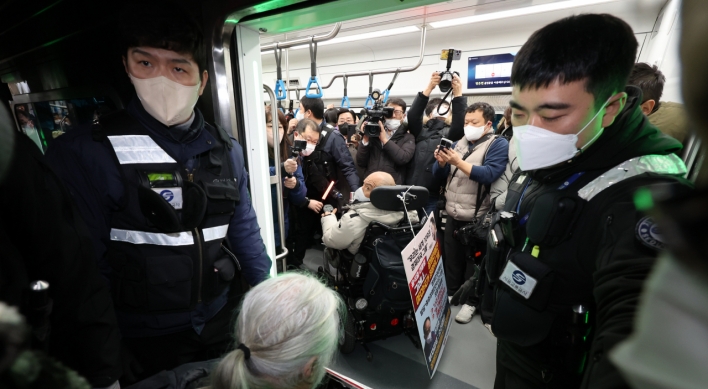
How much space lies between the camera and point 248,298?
98 cm

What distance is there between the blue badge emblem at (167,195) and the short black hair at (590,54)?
1.46m

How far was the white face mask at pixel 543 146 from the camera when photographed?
3.39 ft

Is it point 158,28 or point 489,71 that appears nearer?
point 158,28

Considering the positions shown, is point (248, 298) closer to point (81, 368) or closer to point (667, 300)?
point (81, 368)

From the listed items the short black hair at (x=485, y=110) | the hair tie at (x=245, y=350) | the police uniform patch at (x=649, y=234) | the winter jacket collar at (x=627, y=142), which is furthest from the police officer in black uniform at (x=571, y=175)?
the short black hair at (x=485, y=110)

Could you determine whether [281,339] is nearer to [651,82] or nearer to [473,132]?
[651,82]

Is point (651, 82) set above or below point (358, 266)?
above

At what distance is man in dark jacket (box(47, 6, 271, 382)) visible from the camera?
3.68 ft

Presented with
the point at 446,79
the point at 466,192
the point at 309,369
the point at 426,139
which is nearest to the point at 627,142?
the point at 309,369

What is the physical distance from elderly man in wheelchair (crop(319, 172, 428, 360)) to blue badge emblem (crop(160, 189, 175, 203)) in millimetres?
1267

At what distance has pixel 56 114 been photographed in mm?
2238

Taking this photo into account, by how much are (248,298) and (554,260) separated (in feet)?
3.54

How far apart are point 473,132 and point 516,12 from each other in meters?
4.32

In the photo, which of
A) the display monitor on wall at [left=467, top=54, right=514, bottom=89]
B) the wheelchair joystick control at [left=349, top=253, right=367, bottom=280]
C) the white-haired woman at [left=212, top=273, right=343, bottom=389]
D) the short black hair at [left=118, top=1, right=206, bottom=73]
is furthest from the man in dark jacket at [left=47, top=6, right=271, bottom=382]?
the display monitor on wall at [left=467, top=54, right=514, bottom=89]
